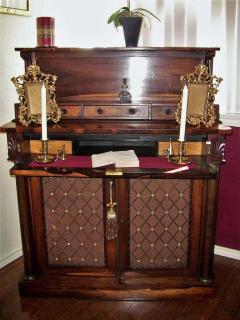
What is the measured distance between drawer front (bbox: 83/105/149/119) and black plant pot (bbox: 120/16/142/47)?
351 millimetres

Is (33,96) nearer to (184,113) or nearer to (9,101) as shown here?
(9,101)

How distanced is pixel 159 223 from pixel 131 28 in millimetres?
1075

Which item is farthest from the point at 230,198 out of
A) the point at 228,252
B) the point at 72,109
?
the point at 72,109

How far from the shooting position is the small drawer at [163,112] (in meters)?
2.23

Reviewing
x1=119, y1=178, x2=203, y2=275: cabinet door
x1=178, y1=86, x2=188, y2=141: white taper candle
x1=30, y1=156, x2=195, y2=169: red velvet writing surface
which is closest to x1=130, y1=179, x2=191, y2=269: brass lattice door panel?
x1=119, y1=178, x2=203, y2=275: cabinet door

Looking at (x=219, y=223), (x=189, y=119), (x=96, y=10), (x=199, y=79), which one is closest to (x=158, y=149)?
(x=189, y=119)

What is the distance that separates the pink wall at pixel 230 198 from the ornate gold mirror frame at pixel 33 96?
1165mm

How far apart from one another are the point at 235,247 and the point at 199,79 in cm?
130

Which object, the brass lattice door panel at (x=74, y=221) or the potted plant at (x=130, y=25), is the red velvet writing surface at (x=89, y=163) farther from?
the potted plant at (x=130, y=25)

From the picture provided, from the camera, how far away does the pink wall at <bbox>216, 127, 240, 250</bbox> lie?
105 inches

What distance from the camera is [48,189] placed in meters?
2.27

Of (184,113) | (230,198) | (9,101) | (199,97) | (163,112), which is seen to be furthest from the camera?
(230,198)

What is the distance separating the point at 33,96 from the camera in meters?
2.18

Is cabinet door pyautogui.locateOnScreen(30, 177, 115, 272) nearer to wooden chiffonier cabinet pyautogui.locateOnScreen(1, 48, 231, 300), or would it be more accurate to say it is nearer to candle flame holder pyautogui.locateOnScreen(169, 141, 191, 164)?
wooden chiffonier cabinet pyautogui.locateOnScreen(1, 48, 231, 300)
